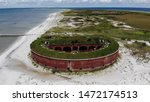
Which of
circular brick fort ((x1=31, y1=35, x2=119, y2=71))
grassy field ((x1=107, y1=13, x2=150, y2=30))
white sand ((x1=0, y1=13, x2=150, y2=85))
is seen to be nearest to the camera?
white sand ((x1=0, y1=13, x2=150, y2=85))

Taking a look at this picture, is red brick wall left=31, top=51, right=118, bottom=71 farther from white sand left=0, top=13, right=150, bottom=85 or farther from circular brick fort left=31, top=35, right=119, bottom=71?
white sand left=0, top=13, right=150, bottom=85

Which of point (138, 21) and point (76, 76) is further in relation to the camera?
point (138, 21)

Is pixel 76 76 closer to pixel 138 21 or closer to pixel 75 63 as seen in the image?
pixel 75 63

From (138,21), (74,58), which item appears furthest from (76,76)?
(138,21)

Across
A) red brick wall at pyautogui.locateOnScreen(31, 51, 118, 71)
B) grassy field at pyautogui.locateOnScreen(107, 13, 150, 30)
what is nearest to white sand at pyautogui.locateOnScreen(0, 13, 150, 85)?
red brick wall at pyautogui.locateOnScreen(31, 51, 118, 71)

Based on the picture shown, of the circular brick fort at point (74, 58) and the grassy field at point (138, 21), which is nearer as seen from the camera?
the circular brick fort at point (74, 58)

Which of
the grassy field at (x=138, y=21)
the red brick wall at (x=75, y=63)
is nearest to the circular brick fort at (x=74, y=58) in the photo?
the red brick wall at (x=75, y=63)

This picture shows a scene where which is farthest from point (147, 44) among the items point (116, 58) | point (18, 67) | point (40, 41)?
point (18, 67)

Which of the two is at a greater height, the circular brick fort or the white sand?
the circular brick fort

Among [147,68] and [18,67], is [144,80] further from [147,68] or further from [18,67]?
[18,67]

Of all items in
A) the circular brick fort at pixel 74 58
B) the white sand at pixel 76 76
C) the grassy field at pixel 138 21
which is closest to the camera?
the white sand at pixel 76 76

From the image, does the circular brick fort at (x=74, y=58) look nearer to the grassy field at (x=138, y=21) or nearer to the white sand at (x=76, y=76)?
the white sand at (x=76, y=76)

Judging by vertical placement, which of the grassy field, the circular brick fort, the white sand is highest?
the circular brick fort
